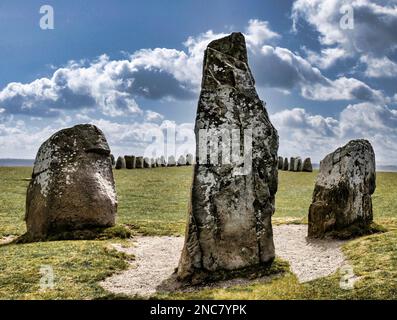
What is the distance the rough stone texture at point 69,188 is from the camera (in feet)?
56.9

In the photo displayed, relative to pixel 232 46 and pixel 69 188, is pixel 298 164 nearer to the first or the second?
pixel 69 188

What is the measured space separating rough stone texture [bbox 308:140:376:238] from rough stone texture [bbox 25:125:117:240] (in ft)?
24.2

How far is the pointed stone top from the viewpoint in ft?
42.1

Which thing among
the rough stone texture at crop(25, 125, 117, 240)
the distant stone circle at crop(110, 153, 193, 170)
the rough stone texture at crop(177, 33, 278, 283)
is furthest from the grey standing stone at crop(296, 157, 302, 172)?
the rough stone texture at crop(177, 33, 278, 283)

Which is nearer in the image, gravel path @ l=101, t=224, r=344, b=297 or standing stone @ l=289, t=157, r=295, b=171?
gravel path @ l=101, t=224, r=344, b=297

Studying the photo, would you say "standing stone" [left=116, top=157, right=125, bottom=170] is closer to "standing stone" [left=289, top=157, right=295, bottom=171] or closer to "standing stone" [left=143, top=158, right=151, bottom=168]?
"standing stone" [left=143, top=158, right=151, bottom=168]

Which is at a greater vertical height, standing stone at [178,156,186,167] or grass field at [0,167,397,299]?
standing stone at [178,156,186,167]

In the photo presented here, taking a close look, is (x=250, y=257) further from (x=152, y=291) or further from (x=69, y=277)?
(x=69, y=277)

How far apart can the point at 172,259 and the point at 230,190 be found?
3.87 metres

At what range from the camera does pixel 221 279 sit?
11.6 m

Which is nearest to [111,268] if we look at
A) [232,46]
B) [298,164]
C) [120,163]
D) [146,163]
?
[232,46]

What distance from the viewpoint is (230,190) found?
11.8 metres

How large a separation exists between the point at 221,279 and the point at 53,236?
7.74 meters

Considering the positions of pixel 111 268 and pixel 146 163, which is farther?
pixel 146 163
